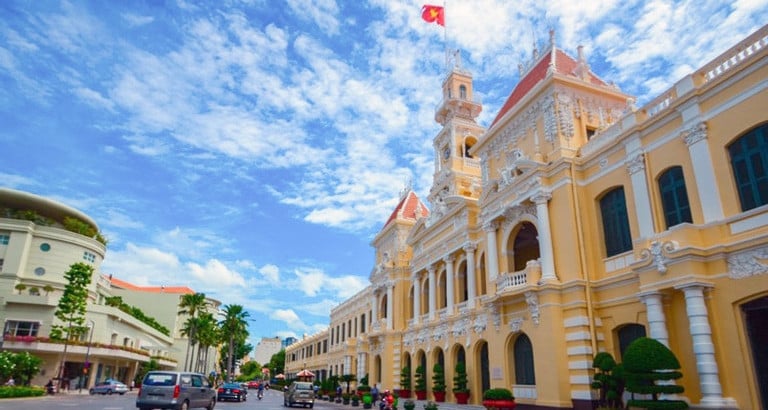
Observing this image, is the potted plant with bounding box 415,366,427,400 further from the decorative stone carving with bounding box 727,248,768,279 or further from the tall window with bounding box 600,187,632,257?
the decorative stone carving with bounding box 727,248,768,279

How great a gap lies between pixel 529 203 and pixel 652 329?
8.30 meters

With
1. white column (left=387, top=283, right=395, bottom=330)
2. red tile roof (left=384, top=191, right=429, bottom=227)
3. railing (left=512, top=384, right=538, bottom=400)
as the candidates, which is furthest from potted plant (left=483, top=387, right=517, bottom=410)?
red tile roof (left=384, top=191, right=429, bottom=227)

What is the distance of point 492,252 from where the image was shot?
24.7 metres

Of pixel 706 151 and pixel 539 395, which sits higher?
pixel 706 151

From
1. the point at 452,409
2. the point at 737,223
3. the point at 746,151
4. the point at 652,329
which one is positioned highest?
the point at 746,151

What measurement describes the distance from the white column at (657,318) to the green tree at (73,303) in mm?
44463

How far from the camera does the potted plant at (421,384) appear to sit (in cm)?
3244

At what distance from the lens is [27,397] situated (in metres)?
30.1

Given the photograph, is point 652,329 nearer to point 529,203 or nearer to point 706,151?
point 706,151

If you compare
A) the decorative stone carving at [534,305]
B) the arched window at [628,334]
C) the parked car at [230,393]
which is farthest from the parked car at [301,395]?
the arched window at [628,334]

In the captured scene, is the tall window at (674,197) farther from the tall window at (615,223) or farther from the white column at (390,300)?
the white column at (390,300)

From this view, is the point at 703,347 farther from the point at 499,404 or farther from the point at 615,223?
the point at 499,404

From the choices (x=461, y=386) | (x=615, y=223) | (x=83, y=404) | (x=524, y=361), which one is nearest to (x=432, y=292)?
(x=461, y=386)

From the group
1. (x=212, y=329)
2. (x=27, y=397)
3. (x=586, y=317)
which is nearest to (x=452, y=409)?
(x=586, y=317)
